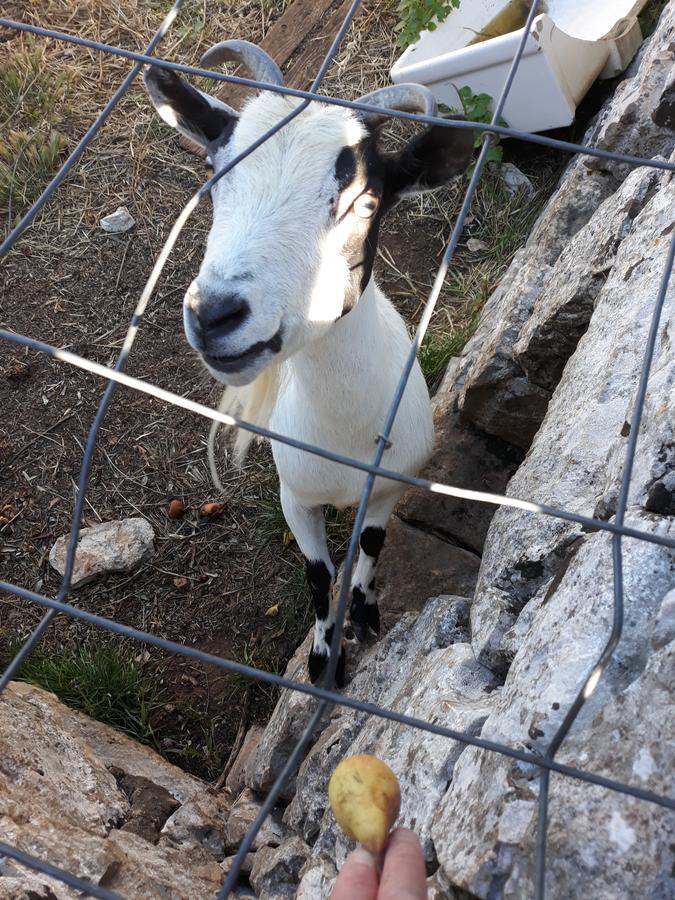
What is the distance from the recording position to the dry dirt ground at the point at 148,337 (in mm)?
3416

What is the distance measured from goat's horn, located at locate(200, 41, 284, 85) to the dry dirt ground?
5.82 feet

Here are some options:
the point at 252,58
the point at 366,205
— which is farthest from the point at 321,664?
the point at 252,58

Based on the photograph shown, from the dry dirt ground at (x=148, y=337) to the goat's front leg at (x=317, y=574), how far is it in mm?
481

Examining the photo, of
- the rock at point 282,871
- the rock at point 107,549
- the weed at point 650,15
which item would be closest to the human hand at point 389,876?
the rock at point 282,871

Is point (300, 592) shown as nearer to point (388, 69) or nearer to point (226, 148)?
point (226, 148)

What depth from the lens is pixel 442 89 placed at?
4.24 m

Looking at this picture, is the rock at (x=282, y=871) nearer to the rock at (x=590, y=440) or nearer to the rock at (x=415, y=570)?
the rock at (x=590, y=440)

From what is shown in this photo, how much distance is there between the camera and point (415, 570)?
2.93 meters

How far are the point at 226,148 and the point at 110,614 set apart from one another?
2118 mm

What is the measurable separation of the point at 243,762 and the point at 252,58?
227cm

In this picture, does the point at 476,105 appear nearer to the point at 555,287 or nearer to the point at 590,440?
the point at 555,287

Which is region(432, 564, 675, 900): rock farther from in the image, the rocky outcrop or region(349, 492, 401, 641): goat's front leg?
region(349, 492, 401, 641): goat's front leg

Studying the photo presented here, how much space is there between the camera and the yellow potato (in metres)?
1.21

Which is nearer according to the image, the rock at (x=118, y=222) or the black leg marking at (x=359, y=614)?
the black leg marking at (x=359, y=614)
